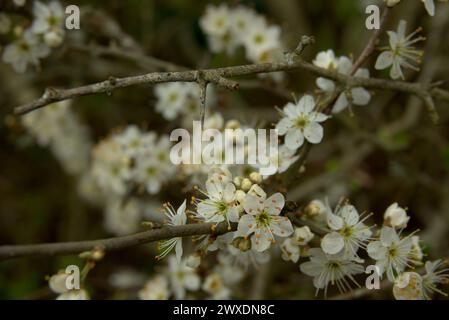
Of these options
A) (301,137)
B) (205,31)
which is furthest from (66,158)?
(301,137)

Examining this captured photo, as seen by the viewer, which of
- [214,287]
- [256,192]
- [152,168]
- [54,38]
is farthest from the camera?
[152,168]

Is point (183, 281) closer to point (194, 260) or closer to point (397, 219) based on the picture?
point (194, 260)

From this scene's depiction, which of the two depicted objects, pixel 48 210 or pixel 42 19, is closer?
pixel 42 19

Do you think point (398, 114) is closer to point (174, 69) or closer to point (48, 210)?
point (174, 69)

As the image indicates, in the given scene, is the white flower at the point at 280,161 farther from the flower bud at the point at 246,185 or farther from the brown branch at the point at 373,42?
the brown branch at the point at 373,42

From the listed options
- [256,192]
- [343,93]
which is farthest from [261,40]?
[256,192]
